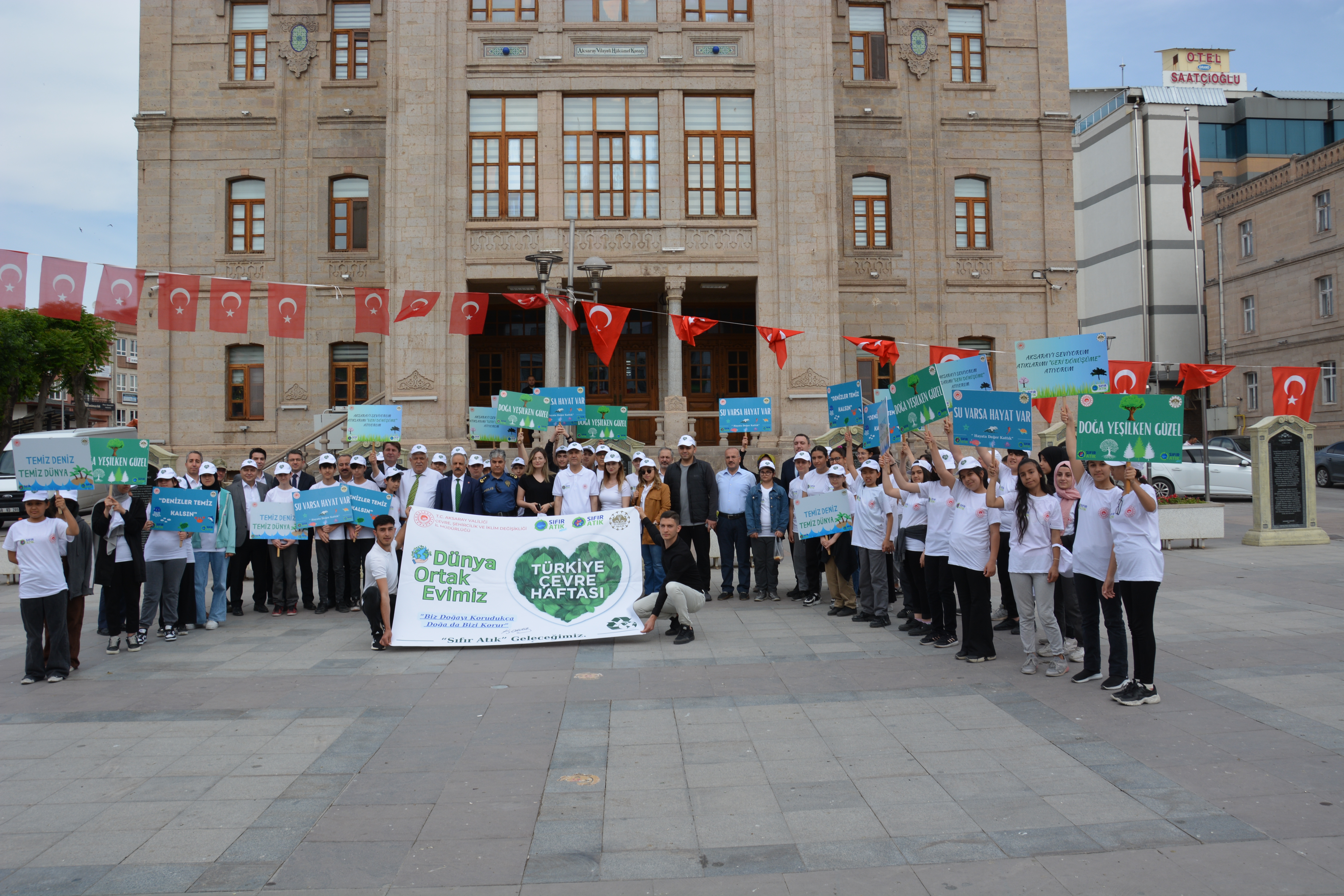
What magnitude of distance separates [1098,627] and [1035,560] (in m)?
0.76

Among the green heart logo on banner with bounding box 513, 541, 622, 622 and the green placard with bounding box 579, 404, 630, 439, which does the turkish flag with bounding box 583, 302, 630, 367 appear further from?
the green heart logo on banner with bounding box 513, 541, 622, 622

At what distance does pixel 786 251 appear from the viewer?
24281 millimetres

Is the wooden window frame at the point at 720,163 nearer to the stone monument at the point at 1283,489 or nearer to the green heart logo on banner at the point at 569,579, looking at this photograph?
the stone monument at the point at 1283,489

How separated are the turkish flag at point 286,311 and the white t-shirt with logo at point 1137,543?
1368 centimetres

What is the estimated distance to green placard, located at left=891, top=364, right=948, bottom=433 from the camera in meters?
10.0

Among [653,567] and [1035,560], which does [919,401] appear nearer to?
[1035,560]

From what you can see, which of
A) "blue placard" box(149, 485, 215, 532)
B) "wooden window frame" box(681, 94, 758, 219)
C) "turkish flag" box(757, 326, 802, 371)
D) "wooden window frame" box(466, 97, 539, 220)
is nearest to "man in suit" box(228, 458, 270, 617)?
"blue placard" box(149, 485, 215, 532)

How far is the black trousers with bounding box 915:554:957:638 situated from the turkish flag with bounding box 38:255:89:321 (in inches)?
492

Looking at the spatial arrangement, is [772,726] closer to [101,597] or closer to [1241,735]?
[1241,735]

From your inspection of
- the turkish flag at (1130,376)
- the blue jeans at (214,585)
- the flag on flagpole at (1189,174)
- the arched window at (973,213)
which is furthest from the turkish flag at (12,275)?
the flag on flagpole at (1189,174)

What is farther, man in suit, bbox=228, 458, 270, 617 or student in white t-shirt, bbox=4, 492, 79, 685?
man in suit, bbox=228, 458, 270, 617

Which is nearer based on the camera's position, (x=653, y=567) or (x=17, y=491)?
(x=653, y=567)

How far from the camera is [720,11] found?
24734 mm

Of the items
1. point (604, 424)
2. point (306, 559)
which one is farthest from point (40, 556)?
point (604, 424)
